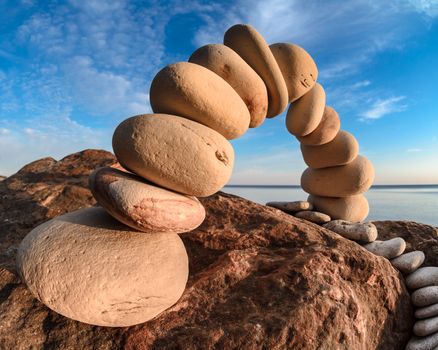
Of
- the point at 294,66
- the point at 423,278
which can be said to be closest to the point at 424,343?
the point at 423,278

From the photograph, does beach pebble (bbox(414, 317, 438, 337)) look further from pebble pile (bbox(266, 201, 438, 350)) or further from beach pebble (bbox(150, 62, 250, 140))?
beach pebble (bbox(150, 62, 250, 140))

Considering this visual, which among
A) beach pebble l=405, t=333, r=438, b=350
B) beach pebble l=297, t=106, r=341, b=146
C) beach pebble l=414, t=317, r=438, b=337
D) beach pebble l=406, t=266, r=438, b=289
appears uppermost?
beach pebble l=297, t=106, r=341, b=146

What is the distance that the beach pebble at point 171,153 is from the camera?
2000 mm

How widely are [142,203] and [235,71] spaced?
1372mm

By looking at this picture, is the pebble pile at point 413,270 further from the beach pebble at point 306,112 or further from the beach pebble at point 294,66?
the beach pebble at point 294,66

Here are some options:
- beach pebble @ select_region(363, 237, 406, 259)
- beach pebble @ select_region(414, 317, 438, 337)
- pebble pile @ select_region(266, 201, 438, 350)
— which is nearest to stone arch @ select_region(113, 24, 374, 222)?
pebble pile @ select_region(266, 201, 438, 350)

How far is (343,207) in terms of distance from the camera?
154 inches

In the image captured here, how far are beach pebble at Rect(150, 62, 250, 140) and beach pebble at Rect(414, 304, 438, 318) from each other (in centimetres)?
213

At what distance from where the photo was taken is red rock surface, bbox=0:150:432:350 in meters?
1.80

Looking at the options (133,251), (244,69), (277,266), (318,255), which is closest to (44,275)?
(133,251)

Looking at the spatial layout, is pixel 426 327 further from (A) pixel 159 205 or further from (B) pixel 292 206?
(A) pixel 159 205

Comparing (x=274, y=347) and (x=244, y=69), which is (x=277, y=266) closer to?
(x=274, y=347)

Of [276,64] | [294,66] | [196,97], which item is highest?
[294,66]

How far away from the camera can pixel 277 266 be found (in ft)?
7.49
